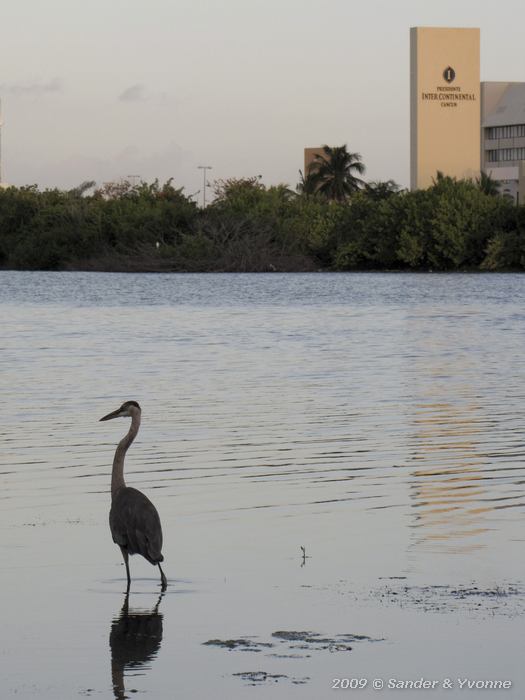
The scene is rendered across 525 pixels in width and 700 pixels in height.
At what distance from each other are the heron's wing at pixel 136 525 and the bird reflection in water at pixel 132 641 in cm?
28

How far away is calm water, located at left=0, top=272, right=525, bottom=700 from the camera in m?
7.35

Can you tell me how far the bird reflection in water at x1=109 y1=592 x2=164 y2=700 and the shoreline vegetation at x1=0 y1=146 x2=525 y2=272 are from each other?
88549 mm

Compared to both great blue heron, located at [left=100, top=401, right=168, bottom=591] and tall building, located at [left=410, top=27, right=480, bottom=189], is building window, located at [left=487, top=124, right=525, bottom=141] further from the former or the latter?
great blue heron, located at [left=100, top=401, right=168, bottom=591]

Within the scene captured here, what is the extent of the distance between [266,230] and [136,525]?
9812 centimetres

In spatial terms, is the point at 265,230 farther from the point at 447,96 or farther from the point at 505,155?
the point at 505,155

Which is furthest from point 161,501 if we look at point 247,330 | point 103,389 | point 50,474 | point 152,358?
point 247,330

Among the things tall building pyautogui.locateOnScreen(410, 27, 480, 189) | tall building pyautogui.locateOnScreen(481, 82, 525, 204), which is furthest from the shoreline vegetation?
tall building pyautogui.locateOnScreen(481, 82, 525, 204)

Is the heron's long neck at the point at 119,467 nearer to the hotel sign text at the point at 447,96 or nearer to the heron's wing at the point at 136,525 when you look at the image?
the heron's wing at the point at 136,525

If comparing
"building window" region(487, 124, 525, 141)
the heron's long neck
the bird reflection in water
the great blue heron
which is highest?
"building window" region(487, 124, 525, 141)

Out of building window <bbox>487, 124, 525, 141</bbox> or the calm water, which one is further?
building window <bbox>487, 124, 525, 141</bbox>

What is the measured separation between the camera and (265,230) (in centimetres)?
10650

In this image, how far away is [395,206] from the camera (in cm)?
10338

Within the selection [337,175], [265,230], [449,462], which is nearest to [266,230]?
[265,230]

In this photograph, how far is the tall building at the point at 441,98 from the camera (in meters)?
135
